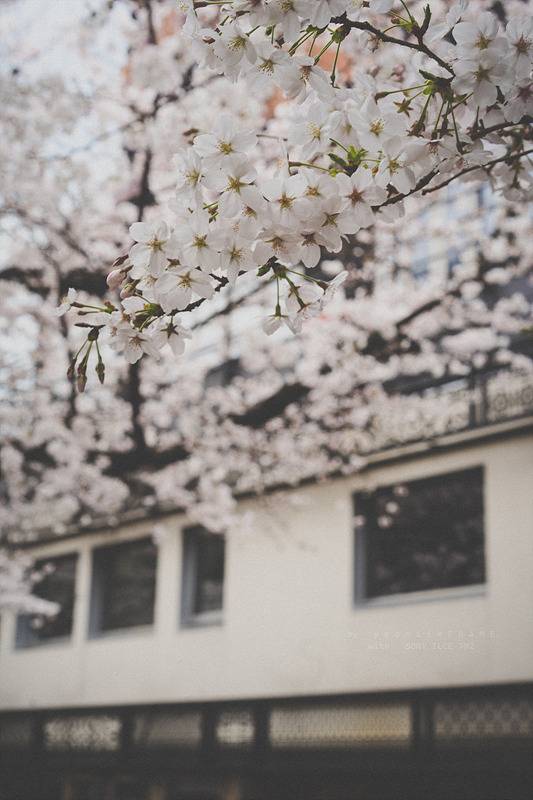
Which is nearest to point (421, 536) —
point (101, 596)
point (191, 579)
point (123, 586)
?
point (191, 579)

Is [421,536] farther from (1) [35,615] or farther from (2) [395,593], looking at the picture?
(1) [35,615]

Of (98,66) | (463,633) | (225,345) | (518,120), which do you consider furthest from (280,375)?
(518,120)

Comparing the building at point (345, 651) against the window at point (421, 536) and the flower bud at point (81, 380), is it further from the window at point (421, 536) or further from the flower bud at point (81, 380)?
the flower bud at point (81, 380)

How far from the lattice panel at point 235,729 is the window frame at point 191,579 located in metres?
4.81

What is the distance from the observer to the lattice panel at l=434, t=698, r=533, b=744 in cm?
995

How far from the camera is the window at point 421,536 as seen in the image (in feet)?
44.9

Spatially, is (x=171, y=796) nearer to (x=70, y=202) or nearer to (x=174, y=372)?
(x=174, y=372)

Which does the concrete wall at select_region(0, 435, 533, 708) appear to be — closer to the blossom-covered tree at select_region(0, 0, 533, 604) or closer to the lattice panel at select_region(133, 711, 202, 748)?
the blossom-covered tree at select_region(0, 0, 533, 604)

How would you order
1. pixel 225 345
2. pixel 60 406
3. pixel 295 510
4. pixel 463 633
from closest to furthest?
pixel 60 406
pixel 463 633
pixel 295 510
pixel 225 345

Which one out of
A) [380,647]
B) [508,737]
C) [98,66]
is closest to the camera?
[508,737]

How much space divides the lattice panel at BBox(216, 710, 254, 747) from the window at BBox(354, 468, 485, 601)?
3.15 meters

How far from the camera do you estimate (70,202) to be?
10133 millimetres

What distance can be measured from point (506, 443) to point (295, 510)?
4040 mm

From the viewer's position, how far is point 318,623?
14906mm
